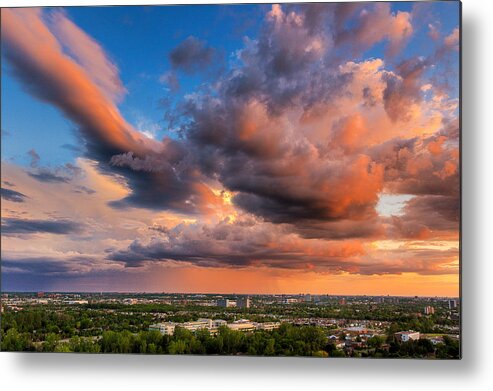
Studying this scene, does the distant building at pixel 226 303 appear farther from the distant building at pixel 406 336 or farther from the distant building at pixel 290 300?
the distant building at pixel 406 336

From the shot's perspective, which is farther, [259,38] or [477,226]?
[259,38]

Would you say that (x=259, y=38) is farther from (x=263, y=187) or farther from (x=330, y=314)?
(x=330, y=314)

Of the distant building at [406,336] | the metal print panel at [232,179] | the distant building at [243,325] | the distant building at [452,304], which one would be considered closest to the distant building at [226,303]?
the metal print panel at [232,179]

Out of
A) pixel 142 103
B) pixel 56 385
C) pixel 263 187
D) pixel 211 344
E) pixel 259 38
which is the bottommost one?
pixel 56 385

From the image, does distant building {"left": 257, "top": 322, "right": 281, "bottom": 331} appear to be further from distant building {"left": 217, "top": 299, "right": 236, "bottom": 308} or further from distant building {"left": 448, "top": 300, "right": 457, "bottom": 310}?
distant building {"left": 448, "top": 300, "right": 457, "bottom": 310}

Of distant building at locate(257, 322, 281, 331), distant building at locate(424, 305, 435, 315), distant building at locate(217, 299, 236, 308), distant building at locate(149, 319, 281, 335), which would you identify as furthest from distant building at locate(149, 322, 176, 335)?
distant building at locate(424, 305, 435, 315)

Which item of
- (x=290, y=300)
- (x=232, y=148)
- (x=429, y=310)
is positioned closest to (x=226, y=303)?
(x=290, y=300)

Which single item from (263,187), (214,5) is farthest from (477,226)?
(214,5)
